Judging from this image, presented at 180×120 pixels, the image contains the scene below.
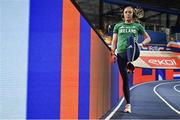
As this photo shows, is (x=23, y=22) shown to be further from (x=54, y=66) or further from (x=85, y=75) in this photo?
(x=85, y=75)

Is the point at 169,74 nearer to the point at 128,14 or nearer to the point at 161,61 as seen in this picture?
the point at 161,61

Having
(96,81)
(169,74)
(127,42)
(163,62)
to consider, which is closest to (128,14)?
(127,42)

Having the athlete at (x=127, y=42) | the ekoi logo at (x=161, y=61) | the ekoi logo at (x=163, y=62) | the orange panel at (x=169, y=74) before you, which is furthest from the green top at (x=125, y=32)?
the ekoi logo at (x=163, y=62)

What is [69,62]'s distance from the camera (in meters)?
4.39

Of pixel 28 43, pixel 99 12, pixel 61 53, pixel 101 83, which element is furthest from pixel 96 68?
pixel 99 12

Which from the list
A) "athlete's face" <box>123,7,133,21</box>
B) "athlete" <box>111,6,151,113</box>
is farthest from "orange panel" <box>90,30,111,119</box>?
"athlete's face" <box>123,7,133,21</box>

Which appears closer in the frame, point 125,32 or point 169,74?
point 125,32

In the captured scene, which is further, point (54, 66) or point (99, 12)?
point (99, 12)

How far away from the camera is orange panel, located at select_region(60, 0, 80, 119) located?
427 cm

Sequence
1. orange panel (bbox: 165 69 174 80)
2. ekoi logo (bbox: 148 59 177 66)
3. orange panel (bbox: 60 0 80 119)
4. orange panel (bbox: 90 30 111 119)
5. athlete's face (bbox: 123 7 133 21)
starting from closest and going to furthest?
orange panel (bbox: 60 0 80 119) → orange panel (bbox: 90 30 111 119) → athlete's face (bbox: 123 7 133 21) → orange panel (bbox: 165 69 174 80) → ekoi logo (bbox: 148 59 177 66)

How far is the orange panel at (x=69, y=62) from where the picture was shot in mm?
4266

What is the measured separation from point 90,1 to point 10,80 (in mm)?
42679

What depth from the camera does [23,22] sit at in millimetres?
3869

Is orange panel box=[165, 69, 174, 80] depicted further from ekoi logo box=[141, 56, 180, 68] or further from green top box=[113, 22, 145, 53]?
green top box=[113, 22, 145, 53]
